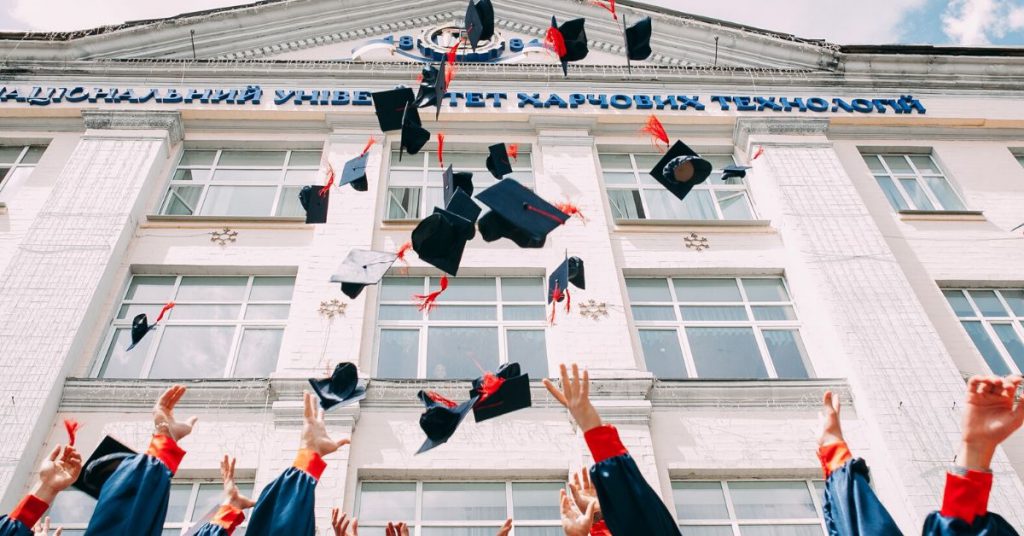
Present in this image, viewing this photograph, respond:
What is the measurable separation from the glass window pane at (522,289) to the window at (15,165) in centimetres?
763

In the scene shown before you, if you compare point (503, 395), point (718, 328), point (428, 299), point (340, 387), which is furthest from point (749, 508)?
point (428, 299)

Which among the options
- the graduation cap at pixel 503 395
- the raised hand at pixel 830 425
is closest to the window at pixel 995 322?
the graduation cap at pixel 503 395

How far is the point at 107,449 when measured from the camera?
6.63 meters

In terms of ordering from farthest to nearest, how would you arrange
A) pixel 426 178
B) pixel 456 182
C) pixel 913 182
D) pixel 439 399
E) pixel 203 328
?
pixel 913 182, pixel 426 178, pixel 203 328, pixel 456 182, pixel 439 399

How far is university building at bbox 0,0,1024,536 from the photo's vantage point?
8.37 m

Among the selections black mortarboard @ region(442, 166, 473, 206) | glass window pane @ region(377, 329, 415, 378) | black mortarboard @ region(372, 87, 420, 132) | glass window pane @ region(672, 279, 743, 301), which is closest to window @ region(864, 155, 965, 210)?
glass window pane @ region(672, 279, 743, 301)

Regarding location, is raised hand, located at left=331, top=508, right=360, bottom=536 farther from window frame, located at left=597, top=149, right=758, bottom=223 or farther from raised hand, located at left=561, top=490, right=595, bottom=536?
window frame, located at left=597, top=149, right=758, bottom=223

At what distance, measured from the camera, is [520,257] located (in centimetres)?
1072

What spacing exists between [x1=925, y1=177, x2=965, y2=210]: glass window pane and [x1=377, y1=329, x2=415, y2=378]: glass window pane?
28.9 feet

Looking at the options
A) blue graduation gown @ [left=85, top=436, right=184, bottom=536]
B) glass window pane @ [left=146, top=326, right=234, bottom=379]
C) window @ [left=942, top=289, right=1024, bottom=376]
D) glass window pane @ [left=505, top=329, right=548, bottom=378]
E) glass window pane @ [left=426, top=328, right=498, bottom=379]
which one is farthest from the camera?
window @ [left=942, top=289, right=1024, bottom=376]

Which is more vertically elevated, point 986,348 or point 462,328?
point 462,328

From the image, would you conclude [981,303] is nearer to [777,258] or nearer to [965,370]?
[965,370]

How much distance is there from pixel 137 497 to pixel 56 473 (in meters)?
1.00

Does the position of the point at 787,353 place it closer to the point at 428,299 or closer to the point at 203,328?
the point at 428,299
